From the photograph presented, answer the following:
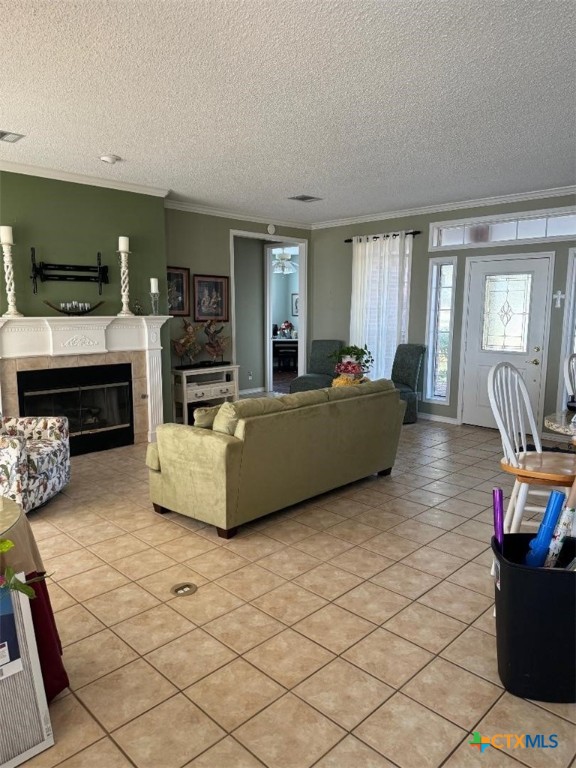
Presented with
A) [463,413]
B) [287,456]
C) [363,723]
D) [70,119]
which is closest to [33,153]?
[70,119]

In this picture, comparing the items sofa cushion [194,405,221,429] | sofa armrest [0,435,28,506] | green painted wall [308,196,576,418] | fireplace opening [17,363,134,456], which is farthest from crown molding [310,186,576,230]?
sofa armrest [0,435,28,506]

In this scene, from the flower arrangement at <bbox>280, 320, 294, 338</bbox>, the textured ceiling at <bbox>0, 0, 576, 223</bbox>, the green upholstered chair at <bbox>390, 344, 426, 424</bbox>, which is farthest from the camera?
the flower arrangement at <bbox>280, 320, 294, 338</bbox>

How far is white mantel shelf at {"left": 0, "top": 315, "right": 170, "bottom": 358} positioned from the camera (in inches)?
190

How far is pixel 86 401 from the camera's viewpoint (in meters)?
5.39

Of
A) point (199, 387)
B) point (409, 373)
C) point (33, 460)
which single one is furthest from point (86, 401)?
point (409, 373)

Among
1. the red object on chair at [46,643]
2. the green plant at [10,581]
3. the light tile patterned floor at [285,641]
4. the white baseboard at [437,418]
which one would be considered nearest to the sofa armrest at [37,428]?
the light tile patterned floor at [285,641]

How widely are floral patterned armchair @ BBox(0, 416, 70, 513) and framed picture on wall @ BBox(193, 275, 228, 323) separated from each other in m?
3.08

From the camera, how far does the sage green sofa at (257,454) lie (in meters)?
3.26

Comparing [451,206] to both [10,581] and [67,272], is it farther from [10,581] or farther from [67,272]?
[10,581]

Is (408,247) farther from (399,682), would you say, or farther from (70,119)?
(399,682)

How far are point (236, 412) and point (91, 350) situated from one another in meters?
2.66

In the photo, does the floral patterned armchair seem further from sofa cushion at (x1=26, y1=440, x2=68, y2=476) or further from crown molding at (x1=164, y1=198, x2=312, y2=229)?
crown molding at (x1=164, y1=198, x2=312, y2=229)

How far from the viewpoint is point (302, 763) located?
1.70m

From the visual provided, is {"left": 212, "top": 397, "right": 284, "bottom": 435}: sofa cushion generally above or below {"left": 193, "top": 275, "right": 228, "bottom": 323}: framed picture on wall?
below
